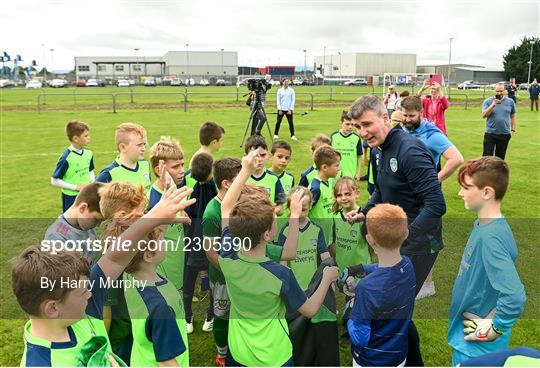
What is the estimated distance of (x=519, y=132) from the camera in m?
18.1

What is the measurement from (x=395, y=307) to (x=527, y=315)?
2747mm

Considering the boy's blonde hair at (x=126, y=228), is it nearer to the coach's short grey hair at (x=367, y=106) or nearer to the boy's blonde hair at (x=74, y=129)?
the coach's short grey hair at (x=367, y=106)

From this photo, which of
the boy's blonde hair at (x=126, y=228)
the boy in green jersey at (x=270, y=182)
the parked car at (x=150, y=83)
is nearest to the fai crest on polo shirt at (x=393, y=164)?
the boy in green jersey at (x=270, y=182)

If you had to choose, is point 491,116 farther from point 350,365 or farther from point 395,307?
point 395,307

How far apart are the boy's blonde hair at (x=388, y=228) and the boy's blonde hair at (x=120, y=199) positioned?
1.53 m

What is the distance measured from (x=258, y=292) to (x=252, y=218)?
0.41 m

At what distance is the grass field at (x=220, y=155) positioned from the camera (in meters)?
4.19

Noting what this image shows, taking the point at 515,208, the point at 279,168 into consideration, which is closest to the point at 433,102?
the point at 515,208

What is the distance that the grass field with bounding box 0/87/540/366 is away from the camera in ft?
13.7

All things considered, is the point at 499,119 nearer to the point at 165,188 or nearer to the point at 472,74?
the point at 165,188

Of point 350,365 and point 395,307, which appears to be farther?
point 350,365

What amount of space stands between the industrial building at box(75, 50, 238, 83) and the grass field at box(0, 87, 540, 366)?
157ft

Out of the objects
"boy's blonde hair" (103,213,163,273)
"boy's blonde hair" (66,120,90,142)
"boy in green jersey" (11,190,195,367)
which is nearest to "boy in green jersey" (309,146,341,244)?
"boy's blonde hair" (103,213,163,273)

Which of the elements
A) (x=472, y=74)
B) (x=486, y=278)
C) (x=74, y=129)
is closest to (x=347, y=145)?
(x=74, y=129)
